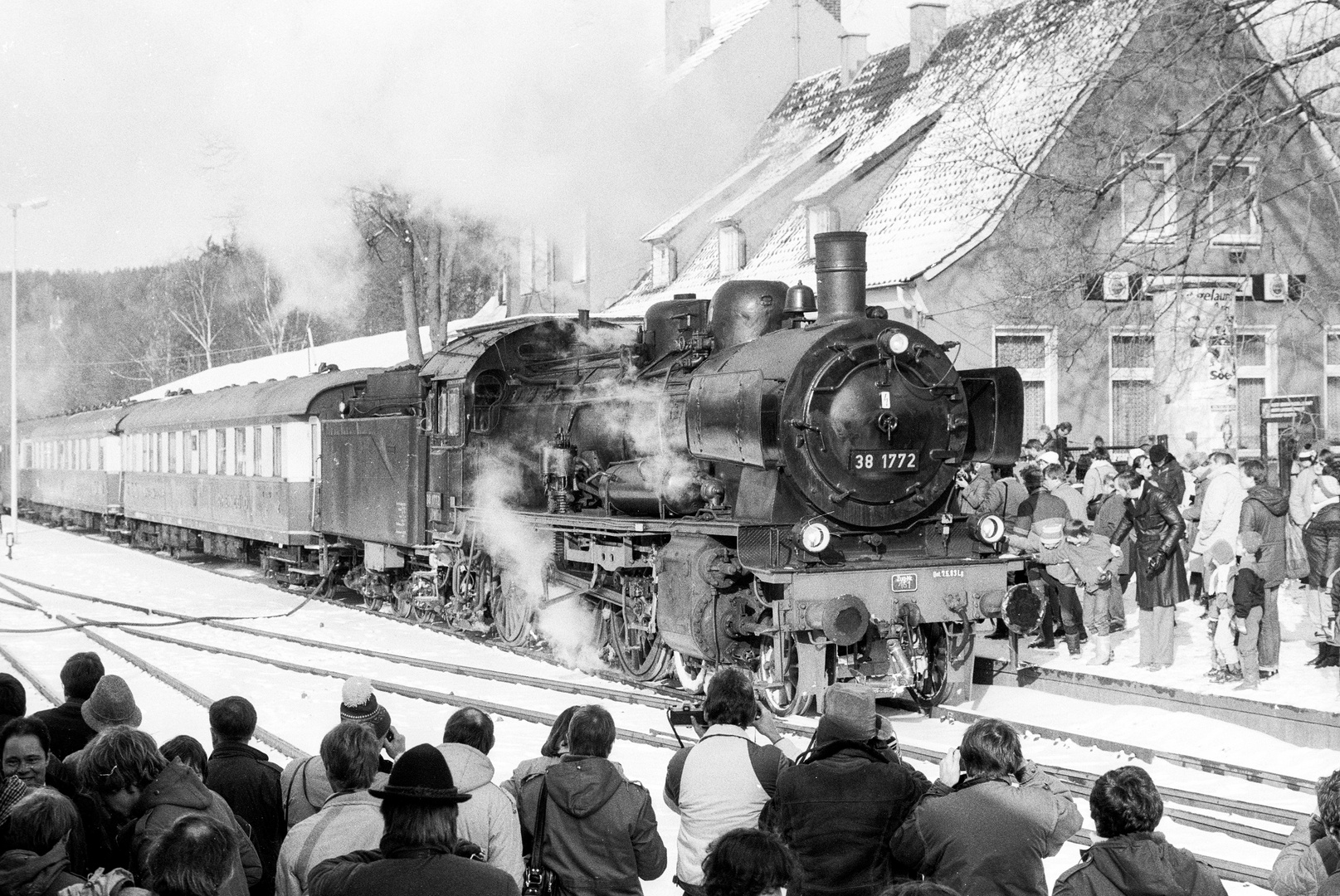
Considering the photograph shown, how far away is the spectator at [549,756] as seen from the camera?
486 cm

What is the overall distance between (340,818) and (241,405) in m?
19.7

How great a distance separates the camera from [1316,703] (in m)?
9.58

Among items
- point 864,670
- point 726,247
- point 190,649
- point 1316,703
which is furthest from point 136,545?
point 1316,703

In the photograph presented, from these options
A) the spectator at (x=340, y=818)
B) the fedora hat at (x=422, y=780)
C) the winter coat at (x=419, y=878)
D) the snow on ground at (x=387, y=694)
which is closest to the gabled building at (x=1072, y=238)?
the snow on ground at (x=387, y=694)

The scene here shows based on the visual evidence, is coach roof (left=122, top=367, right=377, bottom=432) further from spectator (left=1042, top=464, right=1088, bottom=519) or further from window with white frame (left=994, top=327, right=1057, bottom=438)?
spectator (left=1042, top=464, right=1088, bottom=519)

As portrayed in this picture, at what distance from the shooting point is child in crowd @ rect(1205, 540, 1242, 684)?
1061 centimetres

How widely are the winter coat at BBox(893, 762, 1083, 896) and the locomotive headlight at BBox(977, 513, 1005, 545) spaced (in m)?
5.86

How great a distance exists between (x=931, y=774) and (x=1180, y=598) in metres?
3.92

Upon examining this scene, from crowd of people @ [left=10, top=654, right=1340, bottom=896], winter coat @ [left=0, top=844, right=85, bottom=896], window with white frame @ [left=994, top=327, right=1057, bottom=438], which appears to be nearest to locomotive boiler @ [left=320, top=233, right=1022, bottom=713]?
crowd of people @ [left=10, top=654, right=1340, bottom=896]

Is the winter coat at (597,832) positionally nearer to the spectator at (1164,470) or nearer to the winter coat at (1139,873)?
the winter coat at (1139,873)

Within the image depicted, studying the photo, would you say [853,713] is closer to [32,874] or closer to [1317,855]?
[1317,855]

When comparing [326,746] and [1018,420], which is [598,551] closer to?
[1018,420]

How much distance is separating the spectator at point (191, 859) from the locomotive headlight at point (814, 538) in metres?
6.10

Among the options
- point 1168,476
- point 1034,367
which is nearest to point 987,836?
point 1168,476
